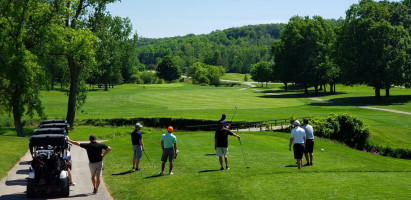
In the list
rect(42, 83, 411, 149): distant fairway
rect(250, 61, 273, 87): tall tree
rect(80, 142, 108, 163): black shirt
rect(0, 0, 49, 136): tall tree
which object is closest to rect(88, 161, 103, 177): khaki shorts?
rect(80, 142, 108, 163): black shirt

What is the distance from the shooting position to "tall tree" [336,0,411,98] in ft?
264

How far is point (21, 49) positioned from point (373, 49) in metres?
64.0

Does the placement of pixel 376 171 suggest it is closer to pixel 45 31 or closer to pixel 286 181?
pixel 286 181

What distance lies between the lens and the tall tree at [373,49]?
80.4m

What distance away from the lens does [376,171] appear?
2202 centimetres

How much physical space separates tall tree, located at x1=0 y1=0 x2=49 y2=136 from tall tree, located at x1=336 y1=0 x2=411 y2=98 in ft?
197

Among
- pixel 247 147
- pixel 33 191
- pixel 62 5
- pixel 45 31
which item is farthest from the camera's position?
pixel 62 5

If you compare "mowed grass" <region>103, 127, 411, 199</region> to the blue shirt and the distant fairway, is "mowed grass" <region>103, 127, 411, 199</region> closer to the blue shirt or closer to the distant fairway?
the blue shirt

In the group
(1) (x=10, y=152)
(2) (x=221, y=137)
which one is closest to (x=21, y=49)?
(1) (x=10, y=152)

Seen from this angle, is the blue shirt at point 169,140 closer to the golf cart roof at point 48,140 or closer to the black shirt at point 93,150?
the black shirt at point 93,150

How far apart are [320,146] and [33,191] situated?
74.3 ft

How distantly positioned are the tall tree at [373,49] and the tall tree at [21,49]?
2366 inches

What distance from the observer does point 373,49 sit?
82.4 m

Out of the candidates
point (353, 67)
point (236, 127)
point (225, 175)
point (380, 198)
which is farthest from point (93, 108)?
point (380, 198)
